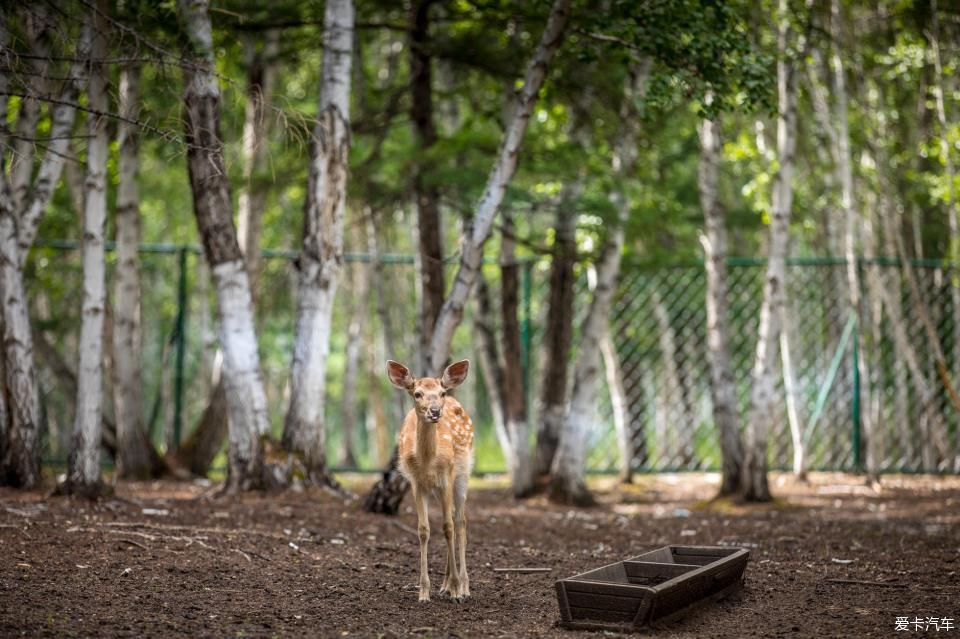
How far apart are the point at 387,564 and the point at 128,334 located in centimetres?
488

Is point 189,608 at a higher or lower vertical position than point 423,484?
lower

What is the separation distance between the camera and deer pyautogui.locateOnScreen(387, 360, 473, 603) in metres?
5.30

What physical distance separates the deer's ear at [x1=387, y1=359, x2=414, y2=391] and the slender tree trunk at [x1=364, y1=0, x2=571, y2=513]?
222 cm

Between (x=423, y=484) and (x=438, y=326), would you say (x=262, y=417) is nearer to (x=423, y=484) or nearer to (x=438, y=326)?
(x=438, y=326)

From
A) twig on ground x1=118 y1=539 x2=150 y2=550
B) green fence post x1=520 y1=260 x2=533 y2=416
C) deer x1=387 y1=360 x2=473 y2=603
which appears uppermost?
green fence post x1=520 y1=260 x2=533 y2=416

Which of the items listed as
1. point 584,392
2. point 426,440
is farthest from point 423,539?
point 584,392

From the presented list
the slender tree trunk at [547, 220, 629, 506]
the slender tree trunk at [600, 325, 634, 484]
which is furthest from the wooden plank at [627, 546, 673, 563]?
the slender tree trunk at [600, 325, 634, 484]

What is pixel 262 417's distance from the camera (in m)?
8.25

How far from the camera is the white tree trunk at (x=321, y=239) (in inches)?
329

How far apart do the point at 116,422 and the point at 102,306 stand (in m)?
3.46

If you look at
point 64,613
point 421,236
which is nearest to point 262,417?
point 421,236

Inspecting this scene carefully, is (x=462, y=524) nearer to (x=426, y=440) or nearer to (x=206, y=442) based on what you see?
(x=426, y=440)

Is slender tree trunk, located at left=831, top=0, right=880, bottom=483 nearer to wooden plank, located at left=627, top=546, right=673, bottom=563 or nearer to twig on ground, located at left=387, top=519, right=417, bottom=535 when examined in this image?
twig on ground, located at left=387, top=519, right=417, bottom=535

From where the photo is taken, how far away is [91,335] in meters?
7.38
